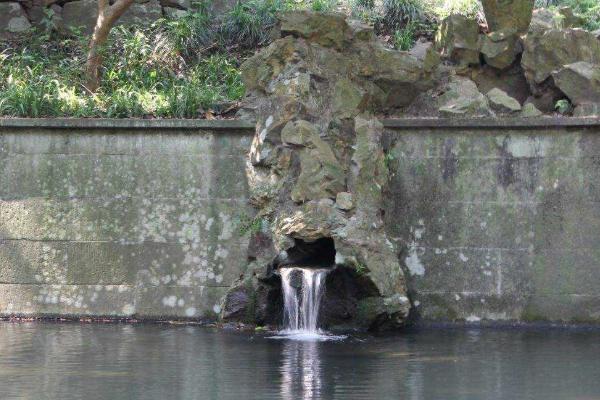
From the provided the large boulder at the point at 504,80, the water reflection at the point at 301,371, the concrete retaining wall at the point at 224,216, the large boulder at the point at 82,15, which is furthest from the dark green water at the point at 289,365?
the large boulder at the point at 82,15

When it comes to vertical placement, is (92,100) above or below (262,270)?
above

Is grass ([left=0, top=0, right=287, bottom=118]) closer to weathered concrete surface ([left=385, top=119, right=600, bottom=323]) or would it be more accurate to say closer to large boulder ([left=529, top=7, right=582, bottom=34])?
weathered concrete surface ([left=385, top=119, right=600, bottom=323])

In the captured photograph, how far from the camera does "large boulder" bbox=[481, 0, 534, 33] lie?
13.3m

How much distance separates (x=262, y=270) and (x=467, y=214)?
2434 mm

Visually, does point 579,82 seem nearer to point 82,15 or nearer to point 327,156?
point 327,156

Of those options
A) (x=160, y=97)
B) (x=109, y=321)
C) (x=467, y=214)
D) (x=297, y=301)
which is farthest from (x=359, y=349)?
(x=160, y=97)

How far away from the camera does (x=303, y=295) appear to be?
11.1 meters

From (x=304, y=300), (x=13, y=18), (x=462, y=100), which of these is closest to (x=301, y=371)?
(x=304, y=300)

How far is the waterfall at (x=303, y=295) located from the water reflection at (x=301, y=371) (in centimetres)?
64

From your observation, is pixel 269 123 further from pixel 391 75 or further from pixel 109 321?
pixel 109 321

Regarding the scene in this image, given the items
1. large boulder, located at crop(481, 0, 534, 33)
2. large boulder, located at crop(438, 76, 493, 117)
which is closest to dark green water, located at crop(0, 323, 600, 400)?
large boulder, located at crop(438, 76, 493, 117)

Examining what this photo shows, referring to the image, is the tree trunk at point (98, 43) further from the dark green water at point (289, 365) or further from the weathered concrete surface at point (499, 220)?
the weathered concrete surface at point (499, 220)

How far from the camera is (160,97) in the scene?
12891 millimetres

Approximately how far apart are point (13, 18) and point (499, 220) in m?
8.05
